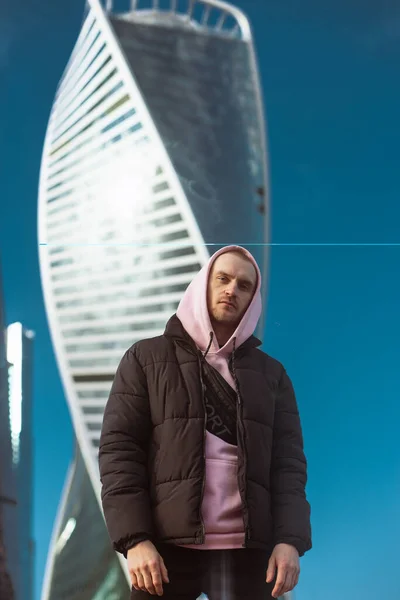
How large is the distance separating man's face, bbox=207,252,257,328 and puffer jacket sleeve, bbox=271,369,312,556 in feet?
0.73

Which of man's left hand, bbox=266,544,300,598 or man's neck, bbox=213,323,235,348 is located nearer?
man's left hand, bbox=266,544,300,598

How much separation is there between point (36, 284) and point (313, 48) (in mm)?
1263

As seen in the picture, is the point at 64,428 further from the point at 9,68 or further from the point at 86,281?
the point at 9,68

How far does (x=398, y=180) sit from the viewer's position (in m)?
2.58

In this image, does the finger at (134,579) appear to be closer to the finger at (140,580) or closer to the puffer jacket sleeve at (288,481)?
the finger at (140,580)

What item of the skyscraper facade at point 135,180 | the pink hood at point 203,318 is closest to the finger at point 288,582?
the pink hood at point 203,318

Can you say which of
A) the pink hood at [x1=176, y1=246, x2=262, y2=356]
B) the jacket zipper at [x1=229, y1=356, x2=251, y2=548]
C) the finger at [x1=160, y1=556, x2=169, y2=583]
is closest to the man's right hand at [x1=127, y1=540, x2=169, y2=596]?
the finger at [x1=160, y1=556, x2=169, y2=583]

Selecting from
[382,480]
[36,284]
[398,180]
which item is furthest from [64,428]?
[398,180]

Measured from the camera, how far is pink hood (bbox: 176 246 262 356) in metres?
1.70

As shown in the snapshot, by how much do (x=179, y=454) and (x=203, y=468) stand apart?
6 centimetres

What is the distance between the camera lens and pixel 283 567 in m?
1.52

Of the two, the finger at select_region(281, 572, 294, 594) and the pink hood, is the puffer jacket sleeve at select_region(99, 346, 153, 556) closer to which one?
the pink hood

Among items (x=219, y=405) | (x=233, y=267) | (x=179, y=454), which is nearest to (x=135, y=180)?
(x=233, y=267)

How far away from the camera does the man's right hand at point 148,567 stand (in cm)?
143
